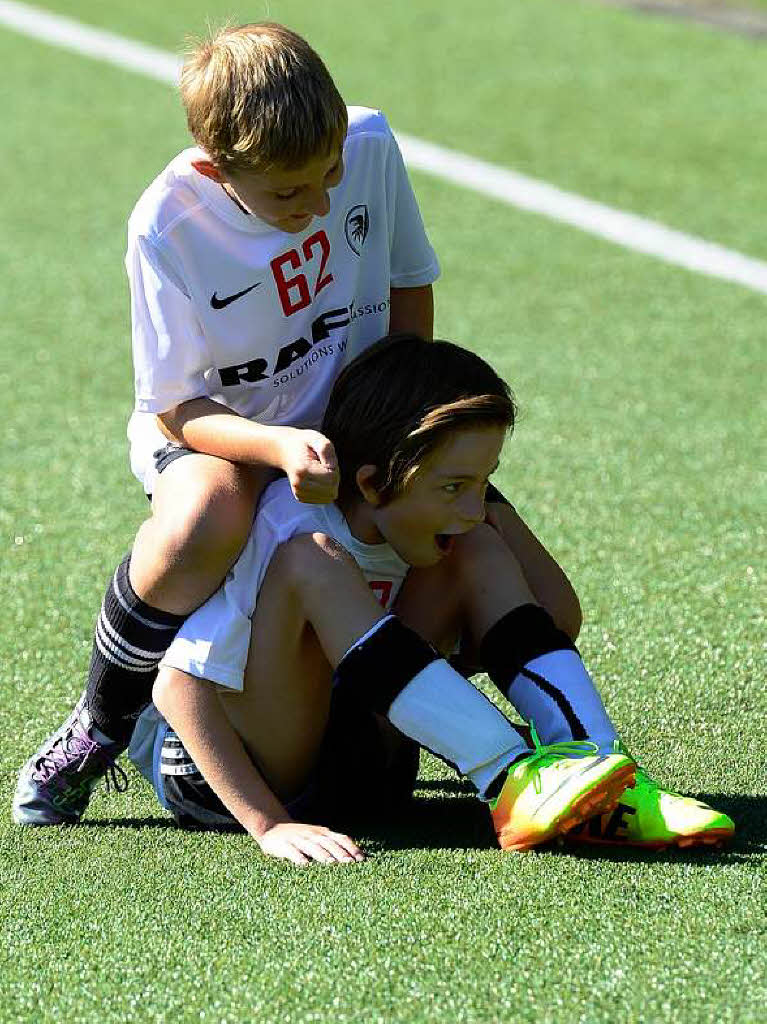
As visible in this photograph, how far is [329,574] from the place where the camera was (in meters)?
2.33

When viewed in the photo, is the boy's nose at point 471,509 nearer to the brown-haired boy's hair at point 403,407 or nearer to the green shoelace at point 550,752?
the brown-haired boy's hair at point 403,407

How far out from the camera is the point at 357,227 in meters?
2.67

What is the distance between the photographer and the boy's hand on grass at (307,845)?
2.29 m

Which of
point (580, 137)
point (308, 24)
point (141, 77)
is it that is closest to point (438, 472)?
point (580, 137)

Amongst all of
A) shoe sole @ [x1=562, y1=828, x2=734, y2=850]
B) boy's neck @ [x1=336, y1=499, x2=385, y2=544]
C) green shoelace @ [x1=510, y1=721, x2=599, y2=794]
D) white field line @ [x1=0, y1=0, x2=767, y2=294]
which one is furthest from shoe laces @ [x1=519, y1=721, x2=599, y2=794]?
white field line @ [x1=0, y1=0, x2=767, y2=294]

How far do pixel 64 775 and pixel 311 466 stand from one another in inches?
25.4

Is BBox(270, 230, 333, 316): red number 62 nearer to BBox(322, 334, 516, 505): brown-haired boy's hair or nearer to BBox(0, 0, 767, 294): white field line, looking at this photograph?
BBox(322, 334, 516, 505): brown-haired boy's hair

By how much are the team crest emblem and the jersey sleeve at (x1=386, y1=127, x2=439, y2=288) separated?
6cm

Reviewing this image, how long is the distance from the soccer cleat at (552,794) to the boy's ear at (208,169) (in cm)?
89

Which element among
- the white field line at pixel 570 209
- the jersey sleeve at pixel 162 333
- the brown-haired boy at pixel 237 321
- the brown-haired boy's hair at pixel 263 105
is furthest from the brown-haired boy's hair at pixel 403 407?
the white field line at pixel 570 209

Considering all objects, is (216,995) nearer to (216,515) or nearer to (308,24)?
(216,515)

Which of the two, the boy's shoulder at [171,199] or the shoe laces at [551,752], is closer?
the shoe laces at [551,752]

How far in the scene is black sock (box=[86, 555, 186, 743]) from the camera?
2469mm

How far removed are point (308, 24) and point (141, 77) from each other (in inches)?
42.5
